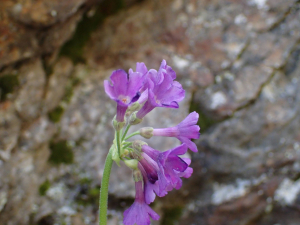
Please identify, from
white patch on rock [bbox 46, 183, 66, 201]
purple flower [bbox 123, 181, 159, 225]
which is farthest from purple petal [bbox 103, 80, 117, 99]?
white patch on rock [bbox 46, 183, 66, 201]

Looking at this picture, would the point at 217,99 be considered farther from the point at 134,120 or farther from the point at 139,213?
the point at 139,213

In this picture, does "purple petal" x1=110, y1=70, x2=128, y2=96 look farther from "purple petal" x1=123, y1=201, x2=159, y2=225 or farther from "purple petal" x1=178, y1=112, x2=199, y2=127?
"purple petal" x1=123, y1=201, x2=159, y2=225

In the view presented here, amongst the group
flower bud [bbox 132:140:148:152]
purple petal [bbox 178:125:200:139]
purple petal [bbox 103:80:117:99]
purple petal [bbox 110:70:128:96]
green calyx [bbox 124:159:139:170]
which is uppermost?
purple petal [bbox 110:70:128:96]

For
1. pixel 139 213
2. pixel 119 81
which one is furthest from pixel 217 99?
pixel 119 81

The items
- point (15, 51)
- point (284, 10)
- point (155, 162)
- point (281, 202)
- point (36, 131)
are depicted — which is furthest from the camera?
point (284, 10)

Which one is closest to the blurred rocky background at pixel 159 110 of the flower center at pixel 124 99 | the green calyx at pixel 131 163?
the green calyx at pixel 131 163

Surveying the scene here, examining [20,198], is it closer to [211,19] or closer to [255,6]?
[211,19]

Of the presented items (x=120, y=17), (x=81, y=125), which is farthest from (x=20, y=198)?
(x=120, y=17)
